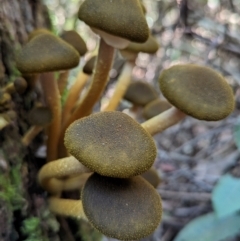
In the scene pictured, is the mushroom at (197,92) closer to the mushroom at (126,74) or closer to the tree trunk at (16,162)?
the mushroom at (126,74)

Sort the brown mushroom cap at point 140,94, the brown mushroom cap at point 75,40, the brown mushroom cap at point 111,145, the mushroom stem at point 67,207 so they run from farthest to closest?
the brown mushroom cap at point 140,94
the brown mushroom cap at point 75,40
the mushroom stem at point 67,207
the brown mushroom cap at point 111,145

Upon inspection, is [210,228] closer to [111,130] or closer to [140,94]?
[140,94]

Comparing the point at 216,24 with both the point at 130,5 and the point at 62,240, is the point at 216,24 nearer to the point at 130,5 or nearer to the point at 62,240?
the point at 130,5

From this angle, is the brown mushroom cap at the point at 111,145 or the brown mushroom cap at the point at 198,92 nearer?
the brown mushroom cap at the point at 111,145

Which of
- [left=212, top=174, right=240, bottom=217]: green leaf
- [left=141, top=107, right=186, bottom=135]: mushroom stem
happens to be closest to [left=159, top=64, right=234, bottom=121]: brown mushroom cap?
[left=141, top=107, right=186, bottom=135]: mushroom stem

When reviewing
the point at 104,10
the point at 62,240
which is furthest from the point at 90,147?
the point at 62,240

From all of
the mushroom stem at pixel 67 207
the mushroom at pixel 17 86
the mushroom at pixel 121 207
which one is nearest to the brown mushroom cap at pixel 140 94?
the mushroom at pixel 17 86

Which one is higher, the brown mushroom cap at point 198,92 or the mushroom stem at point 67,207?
the brown mushroom cap at point 198,92

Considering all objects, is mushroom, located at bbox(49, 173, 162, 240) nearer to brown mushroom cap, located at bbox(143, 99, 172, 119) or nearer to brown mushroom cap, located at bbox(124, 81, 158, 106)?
brown mushroom cap, located at bbox(143, 99, 172, 119)
